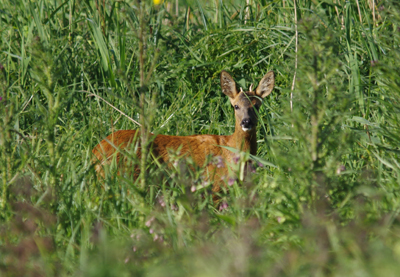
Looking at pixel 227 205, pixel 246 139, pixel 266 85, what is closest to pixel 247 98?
pixel 266 85

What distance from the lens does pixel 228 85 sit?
195 inches

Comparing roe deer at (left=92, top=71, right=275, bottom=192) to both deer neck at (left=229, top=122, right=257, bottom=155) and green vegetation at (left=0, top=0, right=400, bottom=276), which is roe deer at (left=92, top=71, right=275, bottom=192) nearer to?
deer neck at (left=229, top=122, right=257, bottom=155)

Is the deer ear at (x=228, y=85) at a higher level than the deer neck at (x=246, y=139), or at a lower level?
higher

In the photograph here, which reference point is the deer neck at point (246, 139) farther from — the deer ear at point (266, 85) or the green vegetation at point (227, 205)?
the green vegetation at point (227, 205)

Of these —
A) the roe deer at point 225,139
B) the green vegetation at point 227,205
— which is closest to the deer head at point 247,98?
the roe deer at point 225,139

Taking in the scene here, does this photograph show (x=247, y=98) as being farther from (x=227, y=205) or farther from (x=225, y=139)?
(x=227, y=205)

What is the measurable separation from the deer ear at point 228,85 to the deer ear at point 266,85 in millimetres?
254

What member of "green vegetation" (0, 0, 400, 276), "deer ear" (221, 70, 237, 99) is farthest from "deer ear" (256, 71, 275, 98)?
"green vegetation" (0, 0, 400, 276)

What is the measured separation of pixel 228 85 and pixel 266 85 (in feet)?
1.24

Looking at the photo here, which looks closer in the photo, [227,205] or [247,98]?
[227,205]

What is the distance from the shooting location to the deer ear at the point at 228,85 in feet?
16.0

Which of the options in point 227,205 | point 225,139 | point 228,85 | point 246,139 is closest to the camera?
point 227,205

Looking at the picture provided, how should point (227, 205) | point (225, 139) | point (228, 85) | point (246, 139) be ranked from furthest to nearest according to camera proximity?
point (228, 85) < point (225, 139) < point (246, 139) < point (227, 205)

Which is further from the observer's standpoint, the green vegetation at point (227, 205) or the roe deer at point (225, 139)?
the roe deer at point (225, 139)
